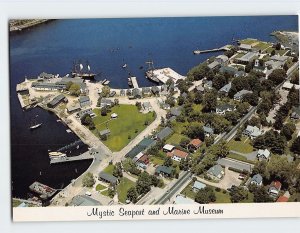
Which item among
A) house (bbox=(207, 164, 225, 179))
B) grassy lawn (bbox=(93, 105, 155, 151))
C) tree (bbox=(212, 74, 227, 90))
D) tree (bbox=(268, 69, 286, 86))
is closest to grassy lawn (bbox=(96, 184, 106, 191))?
grassy lawn (bbox=(93, 105, 155, 151))

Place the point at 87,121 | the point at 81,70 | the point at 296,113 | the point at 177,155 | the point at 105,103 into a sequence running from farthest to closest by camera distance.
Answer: the point at 81,70, the point at 105,103, the point at 87,121, the point at 296,113, the point at 177,155

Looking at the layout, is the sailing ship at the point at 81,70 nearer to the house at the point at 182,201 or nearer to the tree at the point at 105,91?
the tree at the point at 105,91

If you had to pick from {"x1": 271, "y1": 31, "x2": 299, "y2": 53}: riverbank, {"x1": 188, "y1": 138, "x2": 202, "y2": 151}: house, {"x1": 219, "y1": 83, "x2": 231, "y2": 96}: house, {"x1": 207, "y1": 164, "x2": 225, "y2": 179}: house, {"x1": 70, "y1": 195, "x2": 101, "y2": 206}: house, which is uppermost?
{"x1": 271, "y1": 31, "x2": 299, "y2": 53}: riverbank

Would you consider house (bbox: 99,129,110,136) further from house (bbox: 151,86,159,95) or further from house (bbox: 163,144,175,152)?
house (bbox: 151,86,159,95)

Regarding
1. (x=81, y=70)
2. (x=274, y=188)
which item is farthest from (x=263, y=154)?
(x=81, y=70)

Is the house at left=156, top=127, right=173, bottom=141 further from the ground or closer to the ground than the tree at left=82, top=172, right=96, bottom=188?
further from the ground

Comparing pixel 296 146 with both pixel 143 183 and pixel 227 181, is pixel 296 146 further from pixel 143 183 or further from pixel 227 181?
pixel 143 183
